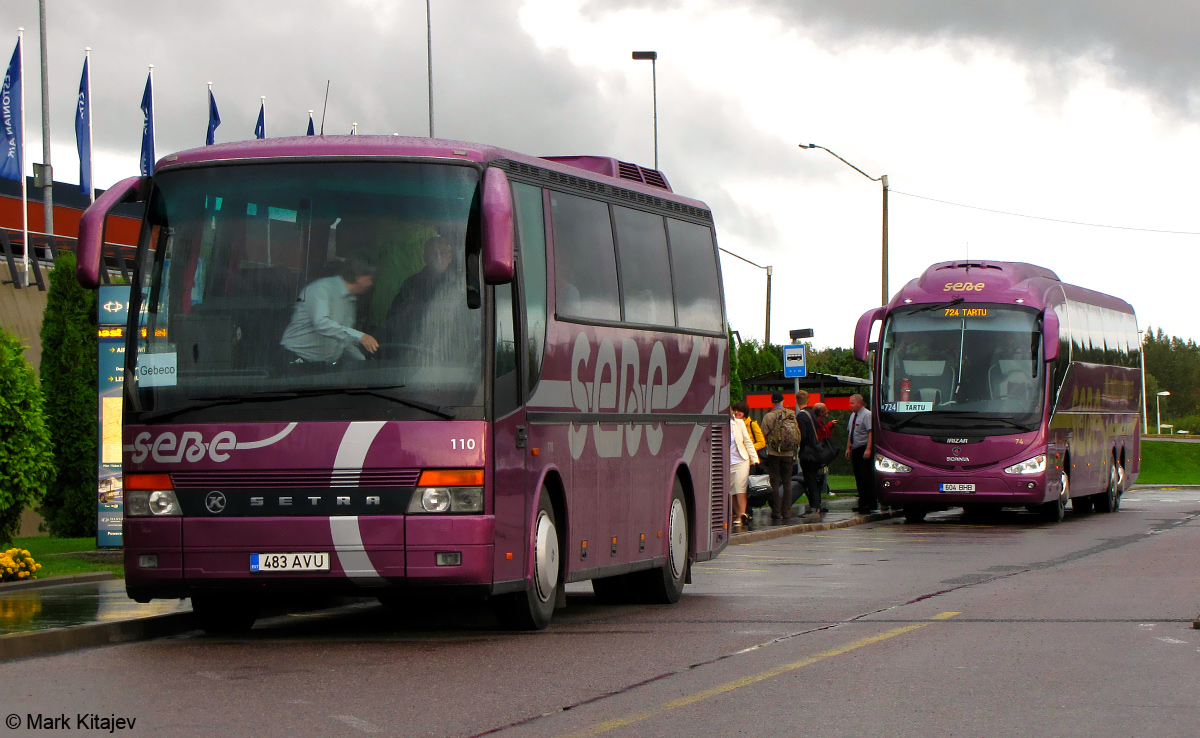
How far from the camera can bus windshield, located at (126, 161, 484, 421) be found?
10.9 meters

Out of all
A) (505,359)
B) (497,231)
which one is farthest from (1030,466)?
(497,231)

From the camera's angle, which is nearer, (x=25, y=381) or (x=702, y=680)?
(x=702, y=680)

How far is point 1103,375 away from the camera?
32.0m

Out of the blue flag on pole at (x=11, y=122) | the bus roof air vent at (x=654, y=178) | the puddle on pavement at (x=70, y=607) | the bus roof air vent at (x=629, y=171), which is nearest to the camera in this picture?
the puddle on pavement at (x=70, y=607)

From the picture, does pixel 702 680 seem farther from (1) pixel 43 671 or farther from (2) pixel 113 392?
(2) pixel 113 392

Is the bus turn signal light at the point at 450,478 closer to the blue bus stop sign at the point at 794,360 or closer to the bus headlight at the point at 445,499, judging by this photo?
the bus headlight at the point at 445,499

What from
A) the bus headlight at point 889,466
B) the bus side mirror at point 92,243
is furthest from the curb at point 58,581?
the bus headlight at point 889,466

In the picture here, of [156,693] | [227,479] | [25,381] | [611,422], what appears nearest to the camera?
[156,693]

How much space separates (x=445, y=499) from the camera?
10.9 m

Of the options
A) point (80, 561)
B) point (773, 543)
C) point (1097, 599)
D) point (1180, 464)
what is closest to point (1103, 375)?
point (773, 543)

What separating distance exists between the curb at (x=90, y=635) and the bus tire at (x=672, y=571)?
4.00 meters

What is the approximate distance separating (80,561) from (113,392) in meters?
1.80

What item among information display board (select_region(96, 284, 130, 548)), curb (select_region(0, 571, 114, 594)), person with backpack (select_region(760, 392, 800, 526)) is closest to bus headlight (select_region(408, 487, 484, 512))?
curb (select_region(0, 571, 114, 594))

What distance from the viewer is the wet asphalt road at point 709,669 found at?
7980 millimetres
